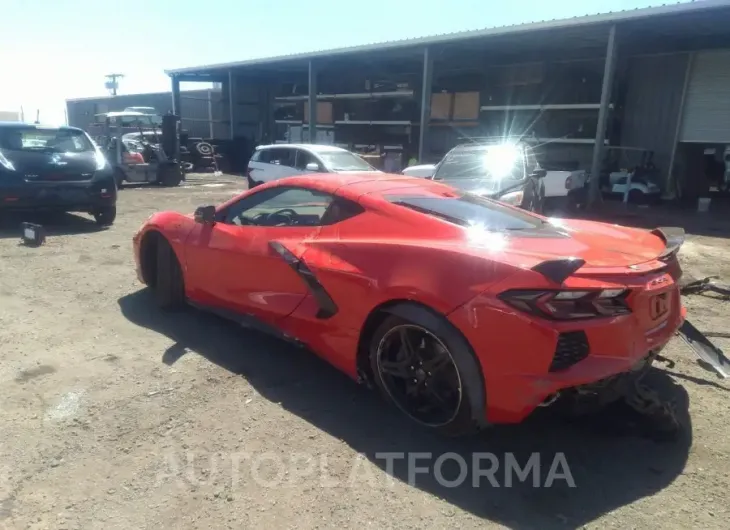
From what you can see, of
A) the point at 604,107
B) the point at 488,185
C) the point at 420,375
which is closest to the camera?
the point at 420,375

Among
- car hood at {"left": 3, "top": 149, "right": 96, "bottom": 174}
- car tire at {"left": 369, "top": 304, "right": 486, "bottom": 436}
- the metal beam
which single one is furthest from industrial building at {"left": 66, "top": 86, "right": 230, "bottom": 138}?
car tire at {"left": 369, "top": 304, "right": 486, "bottom": 436}

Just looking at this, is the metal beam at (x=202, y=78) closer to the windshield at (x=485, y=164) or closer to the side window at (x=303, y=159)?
the side window at (x=303, y=159)

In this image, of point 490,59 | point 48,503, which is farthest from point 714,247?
point 490,59

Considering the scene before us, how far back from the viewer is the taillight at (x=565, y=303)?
2.37m

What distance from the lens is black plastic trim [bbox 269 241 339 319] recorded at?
10.4ft

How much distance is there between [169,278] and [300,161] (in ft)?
24.9

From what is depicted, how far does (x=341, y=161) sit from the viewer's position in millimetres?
11422

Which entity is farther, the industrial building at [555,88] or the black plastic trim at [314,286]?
the industrial building at [555,88]

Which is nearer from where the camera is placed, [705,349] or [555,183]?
[705,349]

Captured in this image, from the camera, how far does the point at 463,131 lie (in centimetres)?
2012

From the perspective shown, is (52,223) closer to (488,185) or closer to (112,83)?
(488,185)

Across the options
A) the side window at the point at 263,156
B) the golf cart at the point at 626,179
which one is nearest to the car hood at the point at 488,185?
the golf cart at the point at 626,179

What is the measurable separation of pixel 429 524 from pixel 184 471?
46.4 inches

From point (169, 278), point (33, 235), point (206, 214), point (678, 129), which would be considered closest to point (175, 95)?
point (33, 235)
